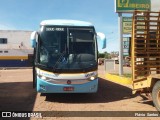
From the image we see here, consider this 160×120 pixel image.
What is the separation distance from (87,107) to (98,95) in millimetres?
2630

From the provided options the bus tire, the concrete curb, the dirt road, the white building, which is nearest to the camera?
the bus tire

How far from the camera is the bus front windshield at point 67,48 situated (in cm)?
1022

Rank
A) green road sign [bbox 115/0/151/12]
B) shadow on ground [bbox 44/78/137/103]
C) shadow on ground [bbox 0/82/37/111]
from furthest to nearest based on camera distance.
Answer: green road sign [bbox 115/0/151/12] < shadow on ground [bbox 44/78/137/103] < shadow on ground [bbox 0/82/37/111]

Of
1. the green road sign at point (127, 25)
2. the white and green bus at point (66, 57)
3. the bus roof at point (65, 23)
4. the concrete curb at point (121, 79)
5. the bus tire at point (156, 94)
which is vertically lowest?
the concrete curb at point (121, 79)

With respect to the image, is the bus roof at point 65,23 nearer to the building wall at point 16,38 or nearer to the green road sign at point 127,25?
the green road sign at point 127,25

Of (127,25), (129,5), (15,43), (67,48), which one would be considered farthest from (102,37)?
(15,43)

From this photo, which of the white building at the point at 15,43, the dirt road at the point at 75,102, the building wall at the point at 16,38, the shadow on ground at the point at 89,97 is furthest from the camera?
the building wall at the point at 16,38

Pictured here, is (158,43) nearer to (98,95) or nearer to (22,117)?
Result: (98,95)

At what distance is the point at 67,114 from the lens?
8.40 meters

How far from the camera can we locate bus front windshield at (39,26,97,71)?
33.5 ft

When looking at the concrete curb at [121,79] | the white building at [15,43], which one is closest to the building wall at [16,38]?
the white building at [15,43]

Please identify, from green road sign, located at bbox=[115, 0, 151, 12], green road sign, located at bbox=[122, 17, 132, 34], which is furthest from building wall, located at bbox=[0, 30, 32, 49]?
green road sign, located at bbox=[115, 0, 151, 12]

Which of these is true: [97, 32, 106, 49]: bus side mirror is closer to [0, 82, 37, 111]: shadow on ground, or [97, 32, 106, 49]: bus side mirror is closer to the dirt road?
the dirt road

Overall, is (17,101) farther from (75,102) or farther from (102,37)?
(102,37)
